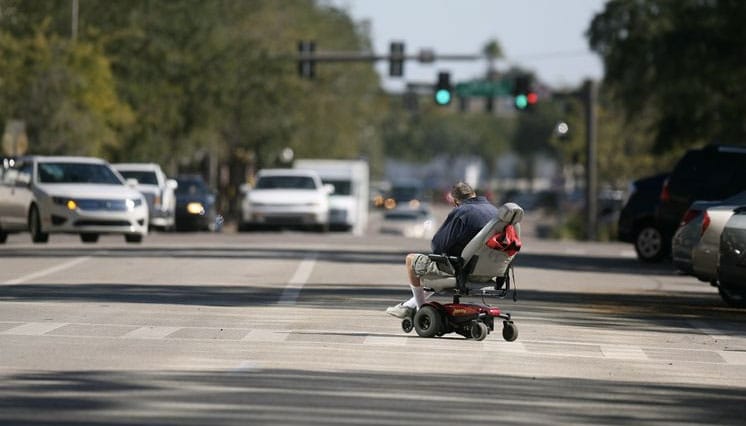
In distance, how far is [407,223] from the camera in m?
83.6

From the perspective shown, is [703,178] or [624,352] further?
[703,178]

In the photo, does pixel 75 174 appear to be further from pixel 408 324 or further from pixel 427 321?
pixel 427 321

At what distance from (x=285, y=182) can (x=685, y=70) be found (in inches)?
507

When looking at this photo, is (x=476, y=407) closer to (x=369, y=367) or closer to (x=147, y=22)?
(x=369, y=367)

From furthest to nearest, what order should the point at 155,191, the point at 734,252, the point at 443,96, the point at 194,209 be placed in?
1. the point at 443,96
2. the point at 194,209
3. the point at 155,191
4. the point at 734,252

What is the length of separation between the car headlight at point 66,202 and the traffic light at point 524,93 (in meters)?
24.5

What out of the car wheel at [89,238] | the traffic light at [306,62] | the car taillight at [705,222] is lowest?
the car wheel at [89,238]

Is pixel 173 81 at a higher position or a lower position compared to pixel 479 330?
higher

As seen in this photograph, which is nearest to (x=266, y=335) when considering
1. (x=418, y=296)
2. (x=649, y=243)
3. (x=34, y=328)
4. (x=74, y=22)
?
(x=418, y=296)

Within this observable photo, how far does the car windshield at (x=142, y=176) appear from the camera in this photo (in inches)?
1911

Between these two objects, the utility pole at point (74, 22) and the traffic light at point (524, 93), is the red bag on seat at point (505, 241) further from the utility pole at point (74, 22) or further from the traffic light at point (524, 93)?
the utility pole at point (74, 22)

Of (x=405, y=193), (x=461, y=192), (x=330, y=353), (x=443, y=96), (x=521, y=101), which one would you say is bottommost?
(x=405, y=193)

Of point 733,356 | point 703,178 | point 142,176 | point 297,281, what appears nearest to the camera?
point 733,356

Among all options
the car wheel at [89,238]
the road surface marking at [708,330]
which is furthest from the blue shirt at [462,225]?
the car wheel at [89,238]
